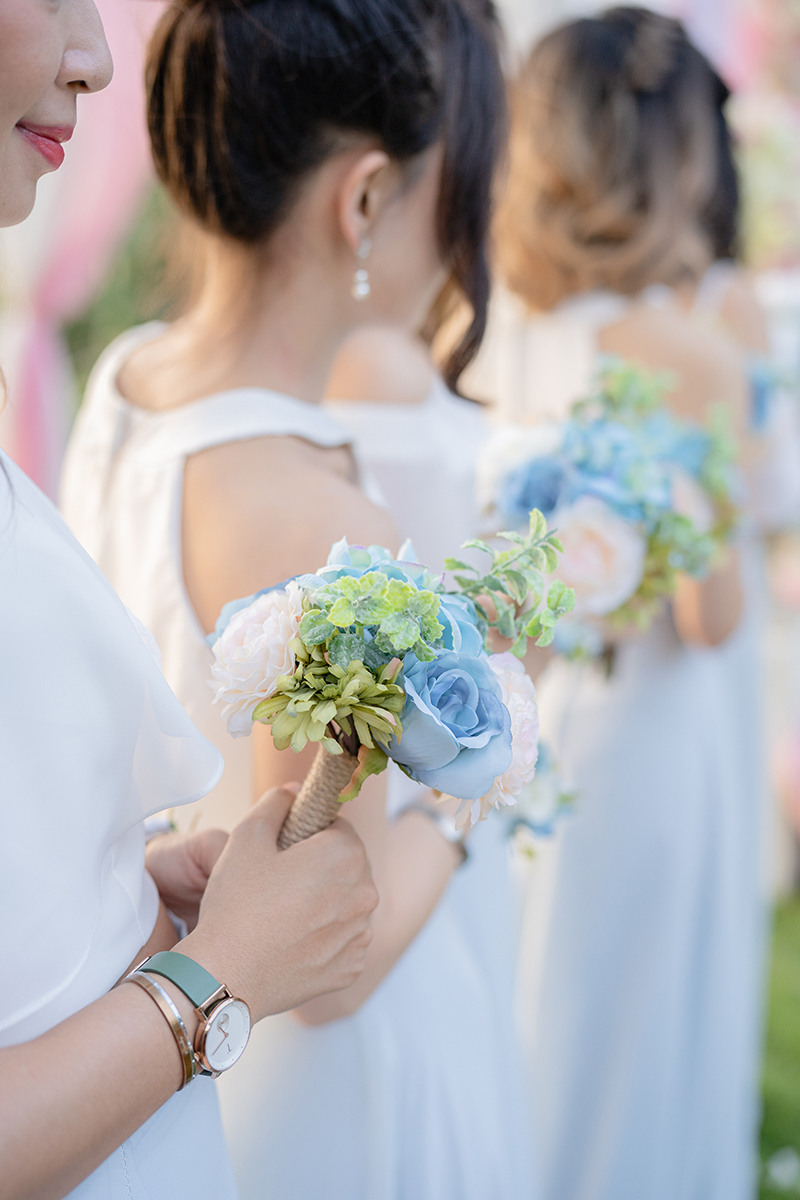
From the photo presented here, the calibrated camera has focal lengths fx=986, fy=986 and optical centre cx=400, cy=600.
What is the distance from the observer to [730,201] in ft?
8.70

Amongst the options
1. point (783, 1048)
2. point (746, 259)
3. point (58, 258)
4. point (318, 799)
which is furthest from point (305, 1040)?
point (746, 259)

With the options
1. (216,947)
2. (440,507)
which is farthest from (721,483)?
(216,947)

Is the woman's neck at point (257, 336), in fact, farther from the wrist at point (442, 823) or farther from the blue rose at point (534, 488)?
the wrist at point (442, 823)

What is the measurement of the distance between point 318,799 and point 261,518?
34cm

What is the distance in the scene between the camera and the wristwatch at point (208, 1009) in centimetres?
83

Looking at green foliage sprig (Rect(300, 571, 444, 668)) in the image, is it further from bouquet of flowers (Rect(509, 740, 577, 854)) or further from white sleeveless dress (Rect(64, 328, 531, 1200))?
bouquet of flowers (Rect(509, 740, 577, 854))

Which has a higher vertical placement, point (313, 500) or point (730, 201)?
point (313, 500)

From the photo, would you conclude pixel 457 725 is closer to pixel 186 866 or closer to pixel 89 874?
pixel 89 874

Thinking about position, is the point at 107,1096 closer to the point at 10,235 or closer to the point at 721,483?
the point at 721,483

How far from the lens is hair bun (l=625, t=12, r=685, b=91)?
2.38 m

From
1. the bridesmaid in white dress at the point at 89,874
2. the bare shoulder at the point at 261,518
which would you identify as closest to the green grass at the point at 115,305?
the bare shoulder at the point at 261,518

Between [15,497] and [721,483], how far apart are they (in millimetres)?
1533

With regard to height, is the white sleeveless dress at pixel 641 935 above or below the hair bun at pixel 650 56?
below

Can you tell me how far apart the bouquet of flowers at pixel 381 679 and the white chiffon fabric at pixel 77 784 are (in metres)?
0.09
